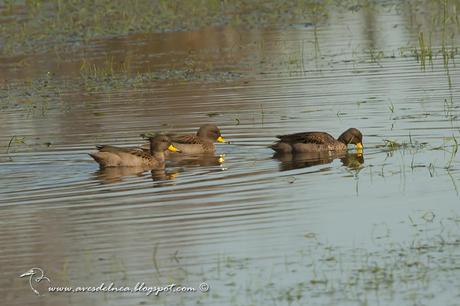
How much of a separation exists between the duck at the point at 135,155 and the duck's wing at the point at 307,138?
148 centimetres

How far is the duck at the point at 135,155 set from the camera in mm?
14945

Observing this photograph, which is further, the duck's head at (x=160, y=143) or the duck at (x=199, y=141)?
the duck at (x=199, y=141)

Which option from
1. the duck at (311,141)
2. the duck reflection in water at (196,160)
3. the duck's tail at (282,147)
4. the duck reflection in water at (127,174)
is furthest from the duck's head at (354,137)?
the duck reflection in water at (127,174)

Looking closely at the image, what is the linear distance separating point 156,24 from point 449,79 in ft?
38.4

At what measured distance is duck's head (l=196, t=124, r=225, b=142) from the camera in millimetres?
16312

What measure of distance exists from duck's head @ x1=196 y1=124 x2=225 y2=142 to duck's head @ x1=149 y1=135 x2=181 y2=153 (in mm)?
611

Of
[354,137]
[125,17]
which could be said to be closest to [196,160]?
[354,137]

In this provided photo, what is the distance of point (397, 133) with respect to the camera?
51.8 ft

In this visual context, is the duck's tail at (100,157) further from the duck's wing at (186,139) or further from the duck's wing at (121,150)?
the duck's wing at (186,139)

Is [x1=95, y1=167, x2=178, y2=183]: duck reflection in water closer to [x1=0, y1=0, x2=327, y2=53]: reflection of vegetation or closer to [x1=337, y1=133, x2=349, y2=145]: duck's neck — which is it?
[x1=337, y1=133, x2=349, y2=145]: duck's neck

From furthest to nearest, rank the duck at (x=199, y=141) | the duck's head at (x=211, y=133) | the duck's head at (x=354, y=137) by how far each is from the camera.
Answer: the duck's head at (x=211, y=133)
the duck at (x=199, y=141)
the duck's head at (x=354, y=137)

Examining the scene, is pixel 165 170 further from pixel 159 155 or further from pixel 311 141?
pixel 311 141

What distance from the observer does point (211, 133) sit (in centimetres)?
Result: 1630

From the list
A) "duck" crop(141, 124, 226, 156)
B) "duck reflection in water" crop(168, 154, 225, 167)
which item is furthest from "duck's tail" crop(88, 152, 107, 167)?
"duck" crop(141, 124, 226, 156)
